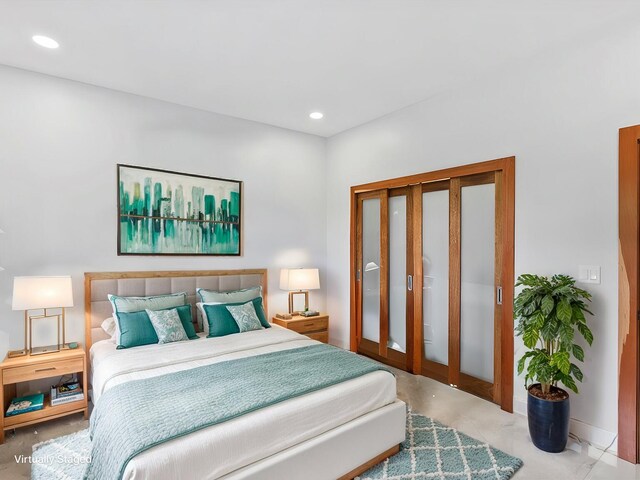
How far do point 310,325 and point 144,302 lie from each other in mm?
1939

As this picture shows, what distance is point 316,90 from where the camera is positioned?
3.49 meters

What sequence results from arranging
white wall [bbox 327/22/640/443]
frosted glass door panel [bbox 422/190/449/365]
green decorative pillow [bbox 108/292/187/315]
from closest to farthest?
white wall [bbox 327/22/640/443]
green decorative pillow [bbox 108/292/187/315]
frosted glass door panel [bbox 422/190/449/365]

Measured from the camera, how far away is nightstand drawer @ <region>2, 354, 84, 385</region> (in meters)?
2.63

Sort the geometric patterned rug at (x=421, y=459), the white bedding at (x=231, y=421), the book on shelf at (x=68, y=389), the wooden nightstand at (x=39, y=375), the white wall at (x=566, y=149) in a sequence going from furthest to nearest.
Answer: the book on shelf at (x=68, y=389)
the wooden nightstand at (x=39, y=375)
the white wall at (x=566, y=149)
the geometric patterned rug at (x=421, y=459)
the white bedding at (x=231, y=421)

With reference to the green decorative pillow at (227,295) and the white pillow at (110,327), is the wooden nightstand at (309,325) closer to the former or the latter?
the green decorative pillow at (227,295)

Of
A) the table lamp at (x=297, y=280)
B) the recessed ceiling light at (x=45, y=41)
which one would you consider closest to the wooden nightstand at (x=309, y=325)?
the table lamp at (x=297, y=280)

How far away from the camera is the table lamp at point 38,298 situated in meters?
2.76

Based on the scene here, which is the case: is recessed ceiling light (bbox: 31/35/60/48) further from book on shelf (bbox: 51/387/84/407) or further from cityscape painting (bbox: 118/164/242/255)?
book on shelf (bbox: 51/387/84/407)

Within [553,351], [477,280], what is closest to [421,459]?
[553,351]

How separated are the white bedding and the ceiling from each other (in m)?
2.35

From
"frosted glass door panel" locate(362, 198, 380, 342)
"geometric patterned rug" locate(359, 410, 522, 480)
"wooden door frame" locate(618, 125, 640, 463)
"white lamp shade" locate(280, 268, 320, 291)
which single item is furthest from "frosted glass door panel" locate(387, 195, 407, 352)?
"wooden door frame" locate(618, 125, 640, 463)

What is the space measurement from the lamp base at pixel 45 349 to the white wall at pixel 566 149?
3.81 m

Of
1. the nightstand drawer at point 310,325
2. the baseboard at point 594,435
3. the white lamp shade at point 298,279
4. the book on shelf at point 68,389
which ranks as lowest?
the baseboard at point 594,435

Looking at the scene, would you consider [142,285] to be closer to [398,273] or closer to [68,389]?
[68,389]
